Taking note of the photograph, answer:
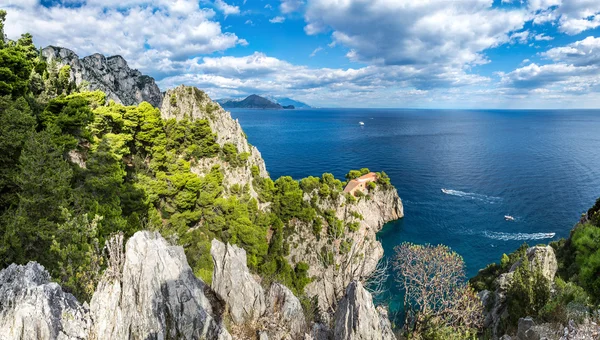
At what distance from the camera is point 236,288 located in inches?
627

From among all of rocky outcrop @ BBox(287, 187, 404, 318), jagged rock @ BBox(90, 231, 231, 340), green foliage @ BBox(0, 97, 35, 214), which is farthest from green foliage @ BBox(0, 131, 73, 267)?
rocky outcrop @ BBox(287, 187, 404, 318)

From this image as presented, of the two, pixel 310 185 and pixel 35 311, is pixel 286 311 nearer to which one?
pixel 35 311

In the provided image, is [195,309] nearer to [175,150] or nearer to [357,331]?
[357,331]

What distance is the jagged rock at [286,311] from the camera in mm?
15352

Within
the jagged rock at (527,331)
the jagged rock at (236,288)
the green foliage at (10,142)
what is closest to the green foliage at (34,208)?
the green foliage at (10,142)

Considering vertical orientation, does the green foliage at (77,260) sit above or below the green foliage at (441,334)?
above

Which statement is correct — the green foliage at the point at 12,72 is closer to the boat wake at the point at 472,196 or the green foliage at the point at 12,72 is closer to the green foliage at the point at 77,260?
the green foliage at the point at 77,260

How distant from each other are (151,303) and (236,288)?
4.17 meters

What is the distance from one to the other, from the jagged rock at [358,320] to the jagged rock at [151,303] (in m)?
5.51

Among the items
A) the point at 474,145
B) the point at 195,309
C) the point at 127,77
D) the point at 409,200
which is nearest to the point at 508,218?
the point at 409,200

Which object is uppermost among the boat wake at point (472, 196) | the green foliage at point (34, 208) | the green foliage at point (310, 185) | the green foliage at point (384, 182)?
the green foliage at point (34, 208)

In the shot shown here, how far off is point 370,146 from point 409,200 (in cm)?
7939

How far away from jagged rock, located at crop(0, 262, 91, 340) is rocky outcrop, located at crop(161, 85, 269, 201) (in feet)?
128

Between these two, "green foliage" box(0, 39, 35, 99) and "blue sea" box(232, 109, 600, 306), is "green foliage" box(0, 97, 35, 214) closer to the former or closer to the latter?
"green foliage" box(0, 39, 35, 99)
